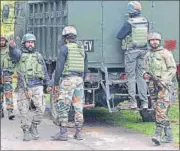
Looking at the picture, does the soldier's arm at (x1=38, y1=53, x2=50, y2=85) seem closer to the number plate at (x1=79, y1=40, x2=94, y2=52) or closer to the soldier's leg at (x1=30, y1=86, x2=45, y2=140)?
the soldier's leg at (x1=30, y1=86, x2=45, y2=140)

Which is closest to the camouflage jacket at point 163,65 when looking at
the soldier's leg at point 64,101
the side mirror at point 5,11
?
the soldier's leg at point 64,101

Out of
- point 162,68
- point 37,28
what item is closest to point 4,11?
point 37,28

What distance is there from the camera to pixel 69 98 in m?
8.97

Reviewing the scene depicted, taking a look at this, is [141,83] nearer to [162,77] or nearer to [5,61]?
[162,77]

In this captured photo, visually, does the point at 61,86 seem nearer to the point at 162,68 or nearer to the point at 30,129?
the point at 30,129

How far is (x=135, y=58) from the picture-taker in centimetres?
990

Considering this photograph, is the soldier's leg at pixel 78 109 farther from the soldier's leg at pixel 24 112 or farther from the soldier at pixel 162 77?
the soldier at pixel 162 77

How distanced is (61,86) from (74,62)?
456 mm

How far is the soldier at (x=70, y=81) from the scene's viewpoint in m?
8.94

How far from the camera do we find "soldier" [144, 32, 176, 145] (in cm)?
864

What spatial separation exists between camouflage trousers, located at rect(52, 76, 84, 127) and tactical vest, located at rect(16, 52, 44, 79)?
0.44 meters

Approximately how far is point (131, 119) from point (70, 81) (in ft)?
9.22

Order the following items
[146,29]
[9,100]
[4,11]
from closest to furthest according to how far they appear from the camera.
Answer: [146,29]
[9,100]
[4,11]

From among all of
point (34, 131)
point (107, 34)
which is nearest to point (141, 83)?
point (107, 34)
